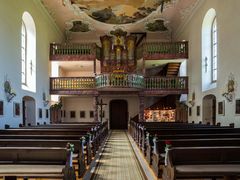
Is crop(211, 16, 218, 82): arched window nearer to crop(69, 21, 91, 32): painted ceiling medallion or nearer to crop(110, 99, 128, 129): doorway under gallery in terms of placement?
crop(69, 21, 91, 32): painted ceiling medallion

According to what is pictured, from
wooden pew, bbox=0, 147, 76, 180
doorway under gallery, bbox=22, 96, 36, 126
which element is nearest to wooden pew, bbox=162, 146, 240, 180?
wooden pew, bbox=0, 147, 76, 180

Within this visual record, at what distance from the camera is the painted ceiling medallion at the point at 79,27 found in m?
24.7

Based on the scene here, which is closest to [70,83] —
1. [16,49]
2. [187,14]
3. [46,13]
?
[46,13]

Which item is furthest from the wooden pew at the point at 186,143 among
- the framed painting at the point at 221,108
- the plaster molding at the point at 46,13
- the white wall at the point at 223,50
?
the plaster molding at the point at 46,13

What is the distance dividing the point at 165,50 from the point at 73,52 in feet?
22.9

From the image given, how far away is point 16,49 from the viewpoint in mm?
15164

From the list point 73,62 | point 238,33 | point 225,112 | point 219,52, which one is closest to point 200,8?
point 219,52

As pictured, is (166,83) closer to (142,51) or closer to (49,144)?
(142,51)

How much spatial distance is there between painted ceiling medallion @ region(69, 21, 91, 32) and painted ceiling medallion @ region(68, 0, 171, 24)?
1.58 metres

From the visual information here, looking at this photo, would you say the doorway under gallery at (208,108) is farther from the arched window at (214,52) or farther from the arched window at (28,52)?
the arched window at (28,52)

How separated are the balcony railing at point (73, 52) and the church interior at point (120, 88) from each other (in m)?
0.08

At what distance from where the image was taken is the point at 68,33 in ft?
87.4

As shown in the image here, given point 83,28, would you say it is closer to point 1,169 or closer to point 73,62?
point 73,62

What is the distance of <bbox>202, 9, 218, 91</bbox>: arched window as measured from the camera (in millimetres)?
17500
